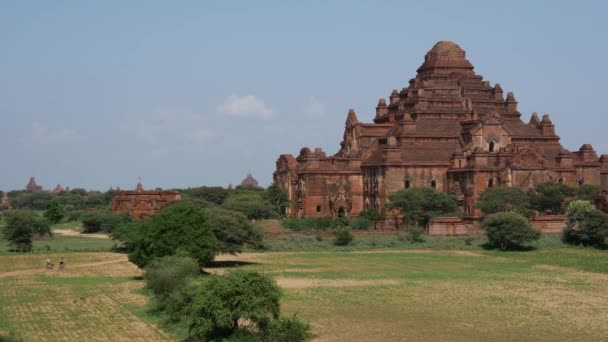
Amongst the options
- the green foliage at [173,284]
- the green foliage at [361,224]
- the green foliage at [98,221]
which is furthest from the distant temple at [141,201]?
the green foliage at [173,284]

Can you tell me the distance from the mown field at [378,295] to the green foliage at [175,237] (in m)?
1.78

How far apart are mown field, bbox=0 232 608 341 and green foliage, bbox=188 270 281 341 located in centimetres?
176

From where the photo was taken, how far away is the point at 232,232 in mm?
55844

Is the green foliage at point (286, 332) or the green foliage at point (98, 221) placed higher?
the green foliage at point (98, 221)

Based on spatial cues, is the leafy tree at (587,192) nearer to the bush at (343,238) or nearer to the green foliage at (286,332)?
the bush at (343,238)

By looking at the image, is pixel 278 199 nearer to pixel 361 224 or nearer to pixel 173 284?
pixel 361 224

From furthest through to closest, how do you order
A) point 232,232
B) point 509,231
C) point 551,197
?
point 551,197
point 509,231
point 232,232

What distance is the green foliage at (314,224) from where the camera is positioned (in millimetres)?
78625

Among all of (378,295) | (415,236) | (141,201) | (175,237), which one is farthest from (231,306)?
(141,201)

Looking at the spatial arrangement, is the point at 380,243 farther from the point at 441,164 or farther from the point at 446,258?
the point at 441,164

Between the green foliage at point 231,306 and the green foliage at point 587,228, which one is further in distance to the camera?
the green foliage at point 587,228

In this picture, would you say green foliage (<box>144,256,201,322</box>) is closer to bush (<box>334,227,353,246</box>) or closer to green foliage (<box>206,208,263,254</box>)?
green foliage (<box>206,208,263,254</box>)

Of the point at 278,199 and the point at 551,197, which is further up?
the point at 278,199

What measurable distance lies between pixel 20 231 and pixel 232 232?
71.2ft
